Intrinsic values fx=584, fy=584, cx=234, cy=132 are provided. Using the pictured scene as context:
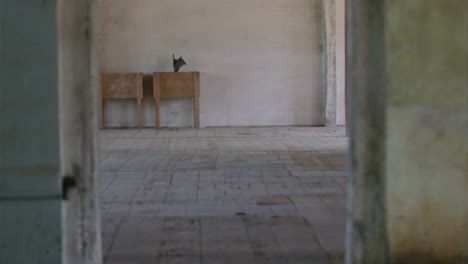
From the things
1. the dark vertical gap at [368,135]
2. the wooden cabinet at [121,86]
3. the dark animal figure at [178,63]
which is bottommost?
the dark vertical gap at [368,135]

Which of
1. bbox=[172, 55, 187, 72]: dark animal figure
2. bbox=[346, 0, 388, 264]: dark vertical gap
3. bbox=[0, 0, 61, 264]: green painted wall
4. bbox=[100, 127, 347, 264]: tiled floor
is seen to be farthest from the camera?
bbox=[172, 55, 187, 72]: dark animal figure

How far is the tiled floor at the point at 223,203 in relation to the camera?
2520 mm

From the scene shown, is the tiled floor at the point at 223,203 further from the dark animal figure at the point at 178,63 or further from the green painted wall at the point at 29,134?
the dark animal figure at the point at 178,63

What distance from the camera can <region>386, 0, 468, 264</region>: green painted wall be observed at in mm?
1884

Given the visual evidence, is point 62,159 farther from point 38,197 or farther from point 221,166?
point 221,166

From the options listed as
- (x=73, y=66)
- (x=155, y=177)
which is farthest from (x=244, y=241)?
(x=155, y=177)

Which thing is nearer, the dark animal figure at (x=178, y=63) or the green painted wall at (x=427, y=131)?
the green painted wall at (x=427, y=131)

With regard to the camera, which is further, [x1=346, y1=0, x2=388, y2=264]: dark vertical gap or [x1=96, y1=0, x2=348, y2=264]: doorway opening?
[x1=96, y1=0, x2=348, y2=264]: doorway opening

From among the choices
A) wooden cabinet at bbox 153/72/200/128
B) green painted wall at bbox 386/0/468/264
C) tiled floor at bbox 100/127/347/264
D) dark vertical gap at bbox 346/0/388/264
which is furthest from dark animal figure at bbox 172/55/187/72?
green painted wall at bbox 386/0/468/264

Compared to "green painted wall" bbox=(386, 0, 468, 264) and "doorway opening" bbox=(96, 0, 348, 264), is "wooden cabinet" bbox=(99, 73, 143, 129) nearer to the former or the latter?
"doorway opening" bbox=(96, 0, 348, 264)

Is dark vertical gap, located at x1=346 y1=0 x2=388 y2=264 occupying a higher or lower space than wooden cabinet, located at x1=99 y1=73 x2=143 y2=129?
lower

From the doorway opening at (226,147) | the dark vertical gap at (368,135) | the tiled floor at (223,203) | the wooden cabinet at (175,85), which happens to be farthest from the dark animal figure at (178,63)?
the dark vertical gap at (368,135)

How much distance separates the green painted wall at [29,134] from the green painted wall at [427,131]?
1.08m

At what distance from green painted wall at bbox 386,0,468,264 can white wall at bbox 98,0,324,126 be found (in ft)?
29.2
